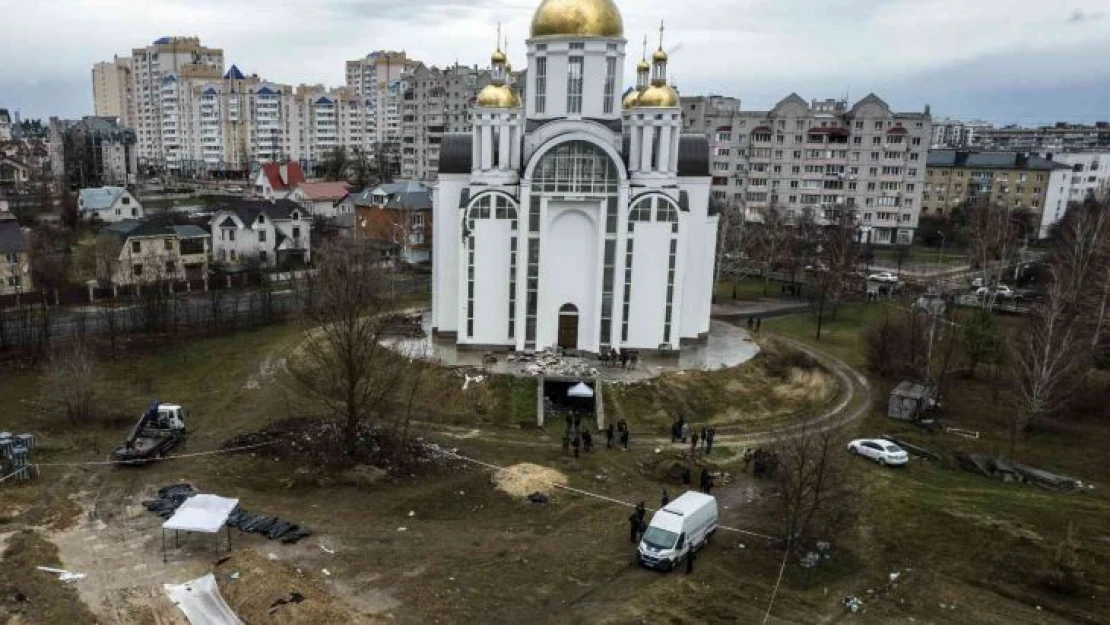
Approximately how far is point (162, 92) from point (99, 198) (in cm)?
6305

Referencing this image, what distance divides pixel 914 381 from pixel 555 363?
16.4 metres

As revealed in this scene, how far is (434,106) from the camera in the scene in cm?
10056

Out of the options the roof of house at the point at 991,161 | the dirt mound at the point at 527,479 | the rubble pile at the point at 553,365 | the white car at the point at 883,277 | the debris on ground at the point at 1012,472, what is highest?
the roof of house at the point at 991,161

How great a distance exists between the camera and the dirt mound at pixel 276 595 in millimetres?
17109

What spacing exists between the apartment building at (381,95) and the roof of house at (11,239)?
78.6 meters

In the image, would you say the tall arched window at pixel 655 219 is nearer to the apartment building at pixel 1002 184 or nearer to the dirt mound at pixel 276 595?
the dirt mound at pixel 276 595

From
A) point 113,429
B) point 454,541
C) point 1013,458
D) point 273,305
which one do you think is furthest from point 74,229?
point 1013,458

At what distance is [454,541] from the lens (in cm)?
2128

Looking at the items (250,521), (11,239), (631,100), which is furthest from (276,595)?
(11,239)

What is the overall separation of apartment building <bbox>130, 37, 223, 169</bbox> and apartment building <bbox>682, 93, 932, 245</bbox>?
86.9m

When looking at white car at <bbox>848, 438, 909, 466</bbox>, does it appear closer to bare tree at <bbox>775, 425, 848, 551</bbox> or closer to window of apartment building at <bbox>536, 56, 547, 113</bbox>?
bare tree at <bbox>775, 425, 848, 551</bbox>

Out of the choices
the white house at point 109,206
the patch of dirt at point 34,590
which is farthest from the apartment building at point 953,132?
the patch of dirt at point 34,590

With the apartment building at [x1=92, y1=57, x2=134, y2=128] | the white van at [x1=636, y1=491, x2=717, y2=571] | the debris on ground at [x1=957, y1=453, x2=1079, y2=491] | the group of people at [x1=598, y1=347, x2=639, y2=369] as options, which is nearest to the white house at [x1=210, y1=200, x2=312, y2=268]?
the group of people at [x1=598, y1=347, x2=639, y2=369]

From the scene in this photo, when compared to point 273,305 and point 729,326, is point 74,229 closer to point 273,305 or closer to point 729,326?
point 273,305
